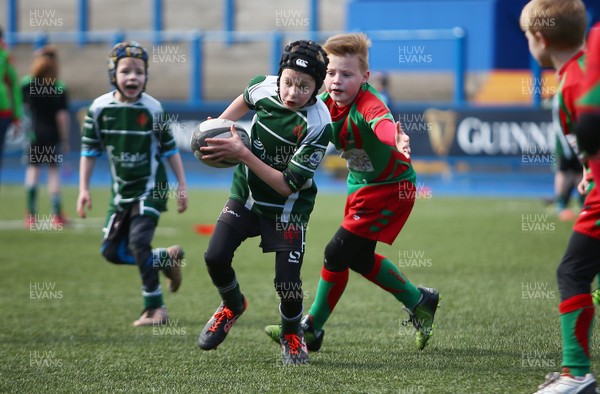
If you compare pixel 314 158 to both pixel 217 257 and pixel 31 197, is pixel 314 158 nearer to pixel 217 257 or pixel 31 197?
pixel 217 257

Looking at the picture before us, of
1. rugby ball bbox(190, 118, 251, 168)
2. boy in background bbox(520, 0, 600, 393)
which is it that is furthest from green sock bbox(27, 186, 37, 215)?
A: boy in background bbox(520, 0, 600, 393)

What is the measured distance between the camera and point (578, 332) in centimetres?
417

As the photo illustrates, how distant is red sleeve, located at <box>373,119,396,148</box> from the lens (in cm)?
475

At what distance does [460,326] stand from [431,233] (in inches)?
208

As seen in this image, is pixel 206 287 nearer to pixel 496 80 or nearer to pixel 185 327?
pixel 185 327

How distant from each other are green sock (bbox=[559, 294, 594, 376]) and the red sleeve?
1182 mm

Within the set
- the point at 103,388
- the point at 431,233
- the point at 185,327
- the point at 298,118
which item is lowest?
the point at 431,233

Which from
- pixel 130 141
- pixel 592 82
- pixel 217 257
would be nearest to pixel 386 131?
pixel 217 257

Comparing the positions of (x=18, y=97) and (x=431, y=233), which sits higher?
(x=18, y=97)

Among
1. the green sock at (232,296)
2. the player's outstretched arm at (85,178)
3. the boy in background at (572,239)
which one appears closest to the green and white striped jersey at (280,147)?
the green sock at (232,296)

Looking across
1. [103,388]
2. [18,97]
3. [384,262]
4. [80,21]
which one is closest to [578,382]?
[384,262]

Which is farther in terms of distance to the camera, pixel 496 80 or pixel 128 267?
pixel 496 80

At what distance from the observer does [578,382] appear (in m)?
4.12

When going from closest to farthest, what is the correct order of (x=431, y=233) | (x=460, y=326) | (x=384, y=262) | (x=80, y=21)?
(x=384, y=262) → (x=460, y=326) → (x=431, y=233) → (x=80, y=21)
